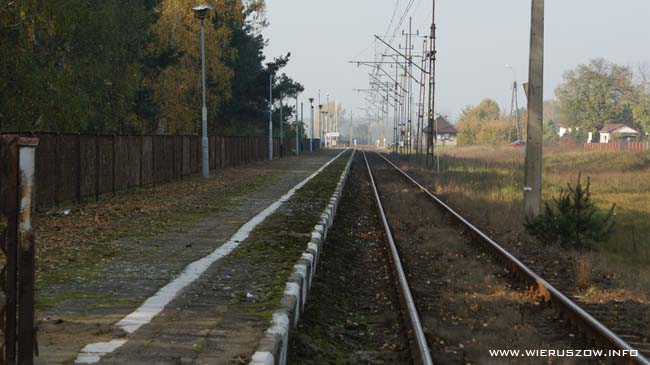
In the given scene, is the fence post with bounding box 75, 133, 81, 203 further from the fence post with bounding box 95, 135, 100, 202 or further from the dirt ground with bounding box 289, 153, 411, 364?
the dirt ground with bounding box 289, 153, 411, 364

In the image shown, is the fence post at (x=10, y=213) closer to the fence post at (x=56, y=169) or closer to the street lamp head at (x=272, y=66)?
the fence post at (x=56, y=169)

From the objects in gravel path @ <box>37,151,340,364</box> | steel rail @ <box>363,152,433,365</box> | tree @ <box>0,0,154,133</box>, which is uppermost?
tree @ <box>0,0,154,133</box>

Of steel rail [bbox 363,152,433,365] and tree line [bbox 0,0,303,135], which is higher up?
tree line [bbox 0,0,303,135]

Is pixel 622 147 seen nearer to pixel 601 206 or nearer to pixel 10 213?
pixel 601 206

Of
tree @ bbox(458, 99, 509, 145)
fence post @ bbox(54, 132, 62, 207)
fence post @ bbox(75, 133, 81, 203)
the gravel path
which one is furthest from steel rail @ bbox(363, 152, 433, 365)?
tree @ bbox(458, 99, 509, 145)

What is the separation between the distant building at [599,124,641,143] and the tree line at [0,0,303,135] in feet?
251

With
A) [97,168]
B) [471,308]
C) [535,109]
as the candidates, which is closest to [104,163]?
[97,168]

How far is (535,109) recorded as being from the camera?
16969mm

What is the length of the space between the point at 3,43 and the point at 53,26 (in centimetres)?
245

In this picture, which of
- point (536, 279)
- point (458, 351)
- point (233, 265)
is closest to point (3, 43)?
point (233, 265)

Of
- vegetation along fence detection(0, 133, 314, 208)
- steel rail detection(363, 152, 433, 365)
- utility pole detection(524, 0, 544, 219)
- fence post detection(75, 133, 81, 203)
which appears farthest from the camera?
fence post detection(75, 133, 81, 203)

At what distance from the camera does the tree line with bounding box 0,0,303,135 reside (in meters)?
21.6

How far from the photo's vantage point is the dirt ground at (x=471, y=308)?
7151 mm

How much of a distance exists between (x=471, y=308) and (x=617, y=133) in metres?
126
